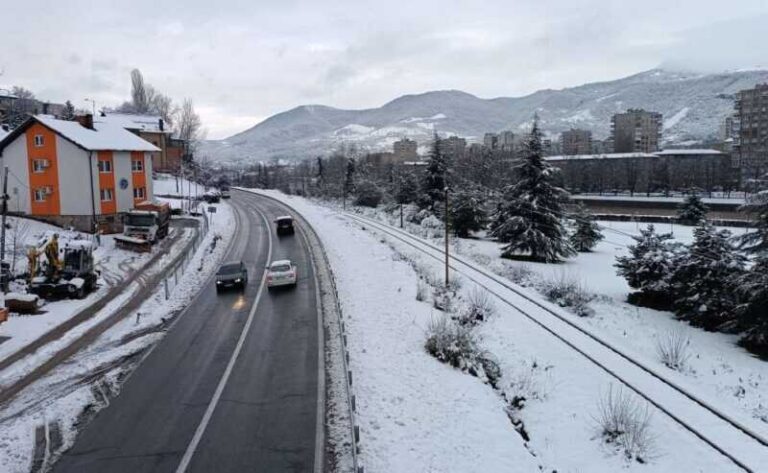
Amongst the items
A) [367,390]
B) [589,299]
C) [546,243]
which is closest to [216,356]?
[367,390]

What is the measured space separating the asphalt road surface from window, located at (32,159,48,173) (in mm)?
27247

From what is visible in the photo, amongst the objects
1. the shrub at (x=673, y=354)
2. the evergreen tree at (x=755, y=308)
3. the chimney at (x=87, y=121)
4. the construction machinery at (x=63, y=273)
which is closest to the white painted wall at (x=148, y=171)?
the chimney at (x=87, y=121)

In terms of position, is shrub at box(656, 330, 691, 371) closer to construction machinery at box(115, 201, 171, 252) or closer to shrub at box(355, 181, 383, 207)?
construction machinery at box(115, 201, 171, 252)

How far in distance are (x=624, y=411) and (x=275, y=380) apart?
885 centimetres

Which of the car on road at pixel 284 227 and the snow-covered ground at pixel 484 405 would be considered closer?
the snow-covered ground at pixel 484 405

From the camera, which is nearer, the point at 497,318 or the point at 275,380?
the point at 275,380

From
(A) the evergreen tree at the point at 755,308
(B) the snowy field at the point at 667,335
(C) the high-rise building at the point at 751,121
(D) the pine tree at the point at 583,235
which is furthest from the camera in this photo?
(C) the high-rise building at the point at 751,121

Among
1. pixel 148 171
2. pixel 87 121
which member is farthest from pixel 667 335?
pixel 87 121

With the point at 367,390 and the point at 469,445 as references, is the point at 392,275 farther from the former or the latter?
the point at 469,445

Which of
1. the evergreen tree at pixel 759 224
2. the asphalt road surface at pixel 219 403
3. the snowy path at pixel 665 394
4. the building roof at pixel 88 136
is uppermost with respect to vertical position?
the building roof at pixel 88 136

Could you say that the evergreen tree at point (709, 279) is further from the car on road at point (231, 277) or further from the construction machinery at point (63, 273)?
the construction machinery at point (63, 273)

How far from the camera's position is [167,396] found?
1516 cm

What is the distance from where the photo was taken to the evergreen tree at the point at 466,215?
56.5m

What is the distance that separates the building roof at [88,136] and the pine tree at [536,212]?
30.7 meters
